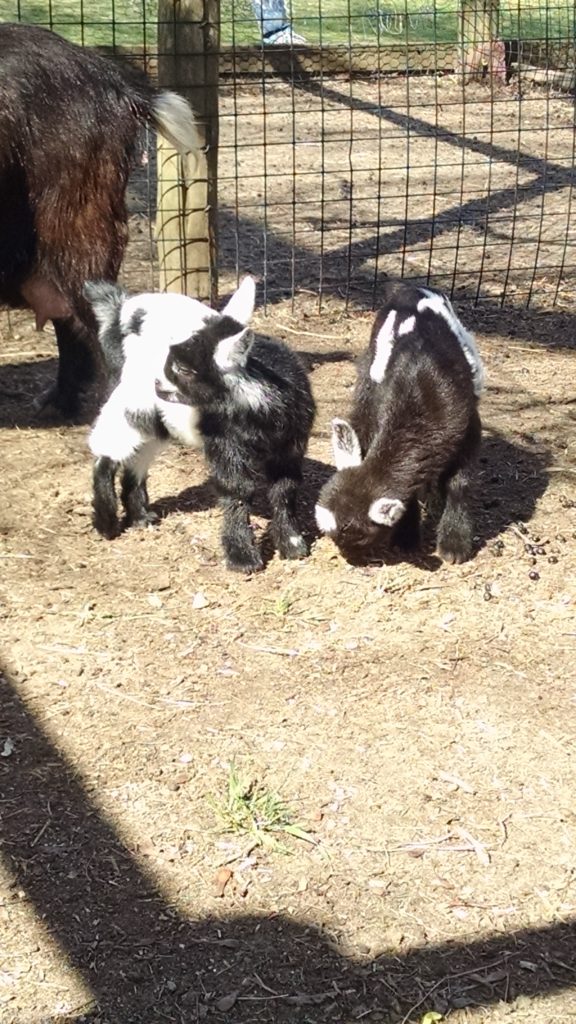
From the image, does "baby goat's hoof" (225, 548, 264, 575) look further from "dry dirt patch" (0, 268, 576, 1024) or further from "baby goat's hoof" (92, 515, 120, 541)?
"baby goat's hoof" (92, 515, 120, 541)

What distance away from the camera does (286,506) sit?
5.17m

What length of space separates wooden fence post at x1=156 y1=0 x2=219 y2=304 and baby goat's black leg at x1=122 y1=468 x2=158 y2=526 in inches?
88.8

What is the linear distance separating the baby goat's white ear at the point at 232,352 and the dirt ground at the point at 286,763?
84 cm

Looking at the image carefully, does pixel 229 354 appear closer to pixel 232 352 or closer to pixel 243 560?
pixel 232 352

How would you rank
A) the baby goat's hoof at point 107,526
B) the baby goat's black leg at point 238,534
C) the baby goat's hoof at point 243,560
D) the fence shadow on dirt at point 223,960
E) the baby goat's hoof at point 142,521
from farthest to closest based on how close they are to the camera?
the baby goat's hoof at point 142,521, the baby goat's hoof at point 107,526, the baby goat's hoof at point 243,560, the baby goat's black leg at point 238,534, the fence shadow on dirt at point 223,960

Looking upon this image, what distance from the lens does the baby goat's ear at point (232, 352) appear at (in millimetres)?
4781

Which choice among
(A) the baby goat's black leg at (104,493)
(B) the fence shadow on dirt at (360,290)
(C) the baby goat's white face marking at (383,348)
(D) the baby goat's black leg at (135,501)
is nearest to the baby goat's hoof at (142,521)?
(D) the baby goat's black leg at (135,501)

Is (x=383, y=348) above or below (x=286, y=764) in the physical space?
above

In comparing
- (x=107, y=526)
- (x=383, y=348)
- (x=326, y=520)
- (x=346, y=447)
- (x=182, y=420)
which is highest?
(x=383, y=348)

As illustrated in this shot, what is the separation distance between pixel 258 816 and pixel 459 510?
1.80 m

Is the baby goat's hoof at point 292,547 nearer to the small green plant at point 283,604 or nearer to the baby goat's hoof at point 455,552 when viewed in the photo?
the small green plant at point 283,604

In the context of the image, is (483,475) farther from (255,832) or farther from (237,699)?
(255,832)

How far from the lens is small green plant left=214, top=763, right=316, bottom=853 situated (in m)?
3.79

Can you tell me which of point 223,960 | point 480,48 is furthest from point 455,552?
point 480,48
